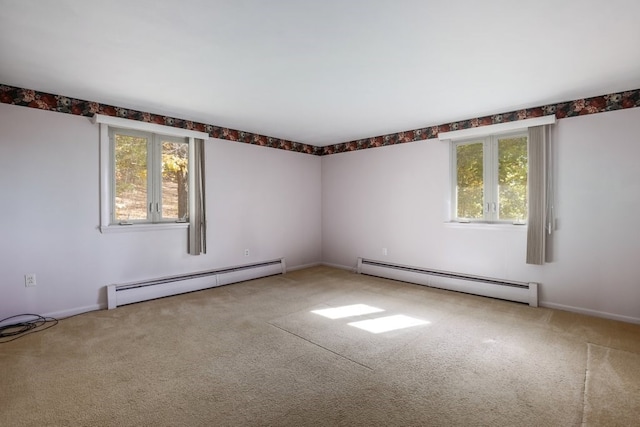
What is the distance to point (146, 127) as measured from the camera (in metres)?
4.06

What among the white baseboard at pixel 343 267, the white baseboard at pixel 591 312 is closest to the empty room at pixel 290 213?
the white baseboard at pixel 591 312

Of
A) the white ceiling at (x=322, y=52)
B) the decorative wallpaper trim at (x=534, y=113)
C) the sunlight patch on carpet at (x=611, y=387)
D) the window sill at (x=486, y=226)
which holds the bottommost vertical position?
the sunlight patch on carpet at (x=611, y=387)

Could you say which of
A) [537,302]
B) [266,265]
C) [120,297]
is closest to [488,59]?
[537,302]

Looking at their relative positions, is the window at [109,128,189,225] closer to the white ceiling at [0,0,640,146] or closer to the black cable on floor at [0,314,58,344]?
the white ceiling at [0,0,640,146]

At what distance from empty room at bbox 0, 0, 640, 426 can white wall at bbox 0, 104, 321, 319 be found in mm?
23

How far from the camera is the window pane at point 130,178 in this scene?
13.0 ft

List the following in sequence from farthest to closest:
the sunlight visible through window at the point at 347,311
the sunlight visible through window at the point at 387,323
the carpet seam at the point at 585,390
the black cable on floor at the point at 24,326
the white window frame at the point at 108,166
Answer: the white window frame at the point at 108,166 < the sunlight visible through window at the point at 347,311 < the sunlight visible through window at the point at 387,323 < the black cable on floor at the point at 24,326 < the carpet seam at the point at 585,390

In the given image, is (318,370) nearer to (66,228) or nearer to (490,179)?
(66,228)

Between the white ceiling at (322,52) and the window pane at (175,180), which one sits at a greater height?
the white ceiling at (322,52)

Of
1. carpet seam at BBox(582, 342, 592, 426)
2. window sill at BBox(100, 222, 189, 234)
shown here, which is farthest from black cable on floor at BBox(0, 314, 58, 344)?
carpet seam at BBox(582, 342, 592, 426)

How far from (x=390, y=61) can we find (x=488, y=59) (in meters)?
0.85

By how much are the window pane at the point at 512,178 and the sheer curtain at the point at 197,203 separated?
4.40m

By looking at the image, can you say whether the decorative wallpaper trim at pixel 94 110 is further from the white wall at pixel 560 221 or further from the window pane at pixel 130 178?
the white wall at pixel 560 221

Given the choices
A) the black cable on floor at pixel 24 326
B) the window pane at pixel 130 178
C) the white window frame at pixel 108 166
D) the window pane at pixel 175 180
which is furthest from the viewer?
the window pane at pixel 175 180
